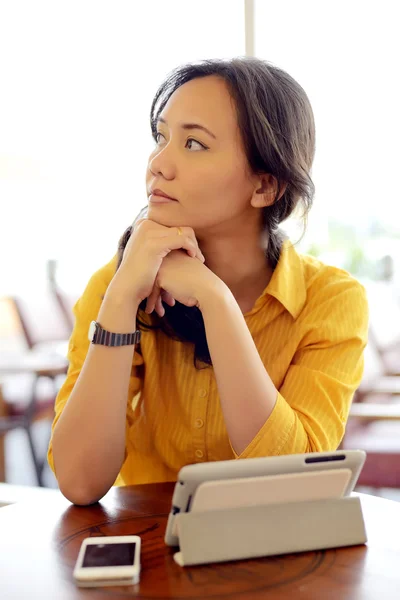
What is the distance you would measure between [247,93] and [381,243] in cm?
284

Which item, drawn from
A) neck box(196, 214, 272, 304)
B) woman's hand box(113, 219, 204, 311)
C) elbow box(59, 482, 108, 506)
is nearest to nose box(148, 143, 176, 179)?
woman's hand box(113, 219, 204, 311)

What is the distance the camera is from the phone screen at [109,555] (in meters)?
0.88

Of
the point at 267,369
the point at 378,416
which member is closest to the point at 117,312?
the point at 267,369

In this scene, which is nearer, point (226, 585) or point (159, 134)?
point (226, 585)

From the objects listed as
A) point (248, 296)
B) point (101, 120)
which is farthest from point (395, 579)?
point (101, 120)

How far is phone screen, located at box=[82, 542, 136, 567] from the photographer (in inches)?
34.6

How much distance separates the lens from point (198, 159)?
1.35 metres

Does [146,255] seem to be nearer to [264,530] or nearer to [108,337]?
[108,337]

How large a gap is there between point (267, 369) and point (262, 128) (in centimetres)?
49

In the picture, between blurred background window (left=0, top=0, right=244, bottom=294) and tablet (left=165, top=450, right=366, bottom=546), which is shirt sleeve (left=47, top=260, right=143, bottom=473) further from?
blurred background window (left=0, top=0, right=244, bottom=294)

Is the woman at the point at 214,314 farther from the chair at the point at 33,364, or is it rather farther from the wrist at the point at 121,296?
the chair at the point at 33,364

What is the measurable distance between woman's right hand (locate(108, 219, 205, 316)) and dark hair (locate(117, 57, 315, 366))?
14 cm

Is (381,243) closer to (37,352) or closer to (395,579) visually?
(37,352)

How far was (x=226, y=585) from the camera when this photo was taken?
0.84m
